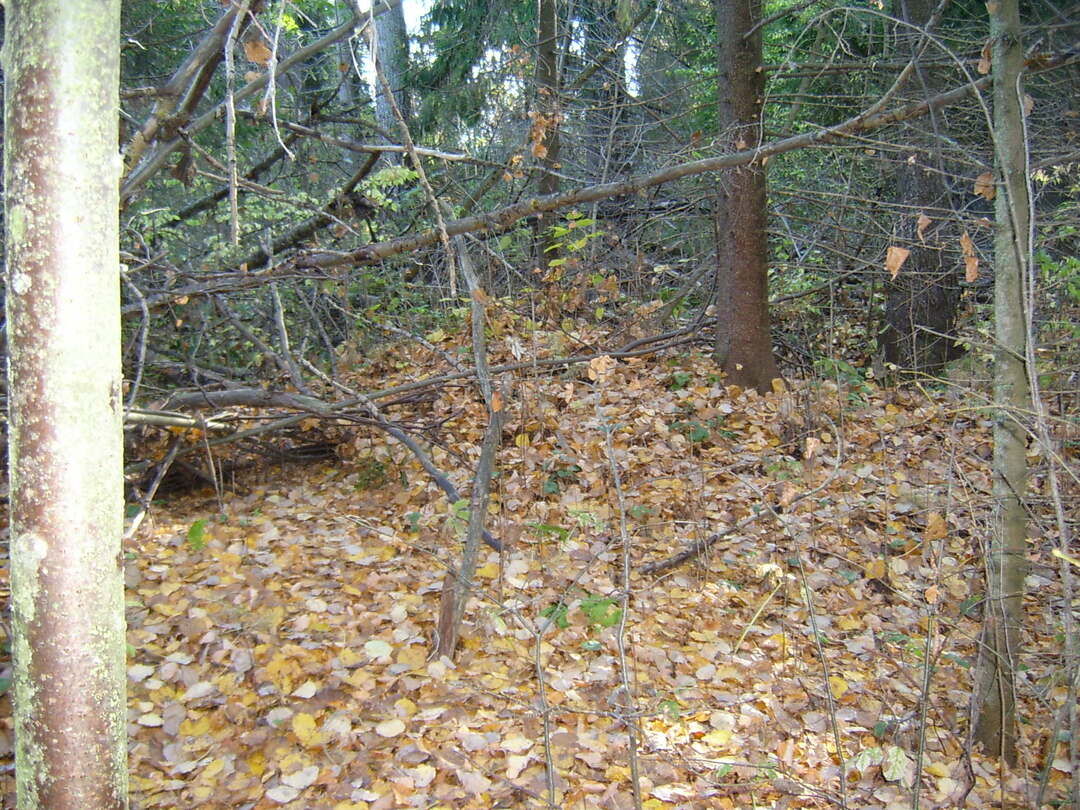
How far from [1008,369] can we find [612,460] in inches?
65.7

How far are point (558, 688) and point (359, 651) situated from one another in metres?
1.03

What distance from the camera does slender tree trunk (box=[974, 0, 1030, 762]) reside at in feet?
10.2

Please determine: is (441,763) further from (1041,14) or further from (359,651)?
(1041,14)

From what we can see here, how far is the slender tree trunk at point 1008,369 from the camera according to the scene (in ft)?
10.2

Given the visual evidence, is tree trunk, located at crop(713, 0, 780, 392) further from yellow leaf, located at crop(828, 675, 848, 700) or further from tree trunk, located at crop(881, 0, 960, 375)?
yellow leaf, located at crop(828, 675, 848, 700)

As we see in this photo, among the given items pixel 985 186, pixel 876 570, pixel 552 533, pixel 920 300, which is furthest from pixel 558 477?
pixel 920 300

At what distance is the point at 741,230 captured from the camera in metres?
6.75

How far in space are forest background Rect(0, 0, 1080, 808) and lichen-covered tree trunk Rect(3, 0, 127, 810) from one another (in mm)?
32

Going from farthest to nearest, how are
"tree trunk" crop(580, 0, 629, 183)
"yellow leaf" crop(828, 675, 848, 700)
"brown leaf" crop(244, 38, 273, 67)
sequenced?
"tree trunk" crop(580, 0, 629, 183), "yellow leaf" crop(828, 675, 848, 700), "brown leaf" crop(244, 38, 273, 67)

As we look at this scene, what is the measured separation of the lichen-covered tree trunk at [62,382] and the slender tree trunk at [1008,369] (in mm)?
3094

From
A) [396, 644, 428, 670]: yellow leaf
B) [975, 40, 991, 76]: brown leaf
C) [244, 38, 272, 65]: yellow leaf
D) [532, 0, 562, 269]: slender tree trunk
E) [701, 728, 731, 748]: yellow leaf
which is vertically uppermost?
[532, 0, 562, 269]: slender tree trunk

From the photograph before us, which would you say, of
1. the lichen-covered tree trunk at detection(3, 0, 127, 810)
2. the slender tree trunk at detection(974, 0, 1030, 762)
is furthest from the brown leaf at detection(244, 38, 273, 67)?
the slender tree trunk at detection(974, 0, 1030, 762)

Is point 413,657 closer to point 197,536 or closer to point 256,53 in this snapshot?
point 197,536

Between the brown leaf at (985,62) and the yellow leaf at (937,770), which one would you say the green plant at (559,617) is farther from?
the brown leaf at (985,62)
